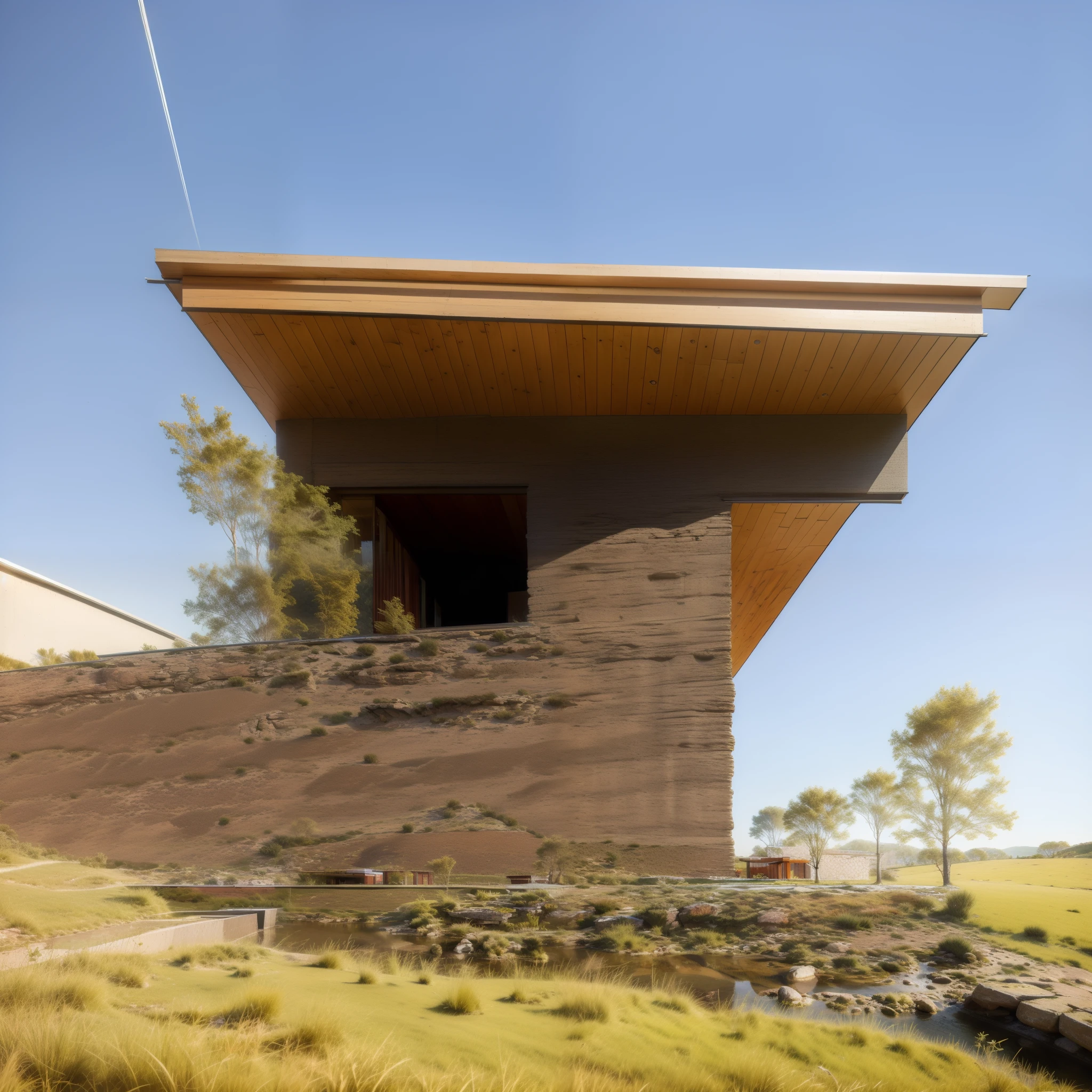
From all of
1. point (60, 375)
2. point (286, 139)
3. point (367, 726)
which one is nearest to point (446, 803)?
point (367, 726)

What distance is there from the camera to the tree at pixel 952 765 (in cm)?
732

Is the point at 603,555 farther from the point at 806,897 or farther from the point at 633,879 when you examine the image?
the point at 806,897

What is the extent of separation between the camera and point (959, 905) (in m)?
5.20

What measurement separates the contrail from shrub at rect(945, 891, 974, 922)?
24.0ft

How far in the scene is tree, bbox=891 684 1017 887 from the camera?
7.32 m

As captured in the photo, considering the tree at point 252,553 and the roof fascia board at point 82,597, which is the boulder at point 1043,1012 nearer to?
the tree at point 252,553

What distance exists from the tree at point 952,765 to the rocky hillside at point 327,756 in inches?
108

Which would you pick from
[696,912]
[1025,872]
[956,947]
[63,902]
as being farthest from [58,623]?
[1025,872]

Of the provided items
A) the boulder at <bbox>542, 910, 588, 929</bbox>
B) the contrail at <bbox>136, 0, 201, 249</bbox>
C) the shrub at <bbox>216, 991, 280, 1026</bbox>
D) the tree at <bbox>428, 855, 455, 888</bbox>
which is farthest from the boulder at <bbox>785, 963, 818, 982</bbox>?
the contrail at <bbox>136, 0, 201, 249</bbox>

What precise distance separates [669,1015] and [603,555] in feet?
12.0

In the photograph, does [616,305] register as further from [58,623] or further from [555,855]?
[58,623]

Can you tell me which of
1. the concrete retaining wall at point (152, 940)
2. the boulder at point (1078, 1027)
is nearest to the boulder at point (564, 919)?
the concrete retaining wall at point (152, 940)

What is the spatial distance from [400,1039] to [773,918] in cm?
289

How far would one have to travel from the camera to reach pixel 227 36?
6934 millimetres
